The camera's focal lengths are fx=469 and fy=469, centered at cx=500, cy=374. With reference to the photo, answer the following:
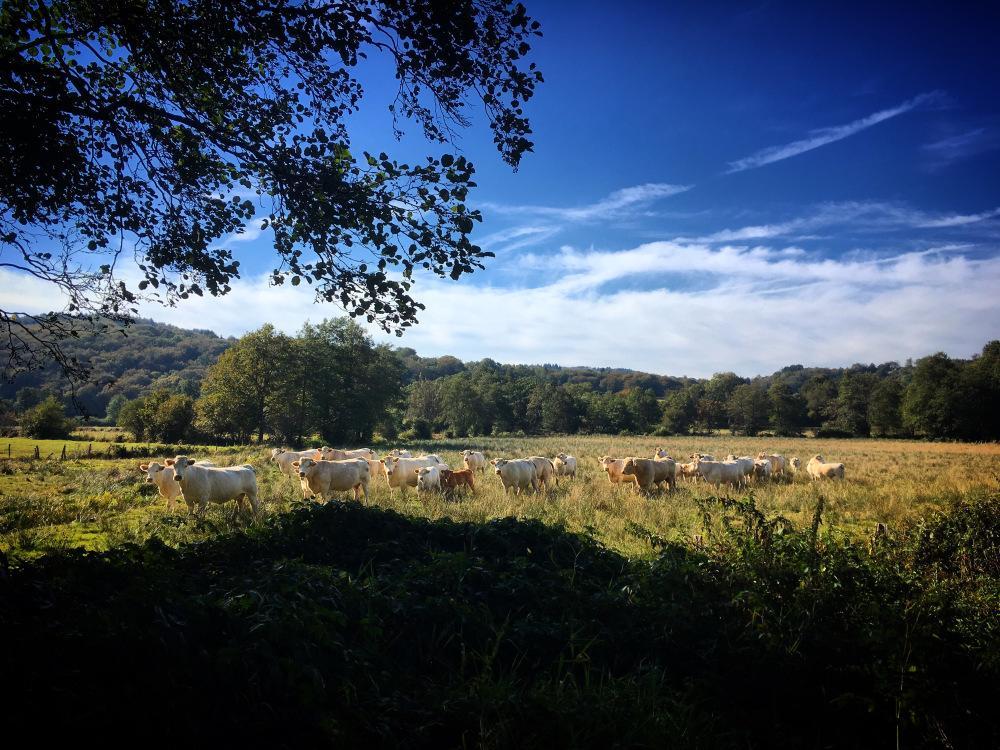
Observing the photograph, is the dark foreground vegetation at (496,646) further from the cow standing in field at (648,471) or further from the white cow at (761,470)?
the white cow at (761,470)

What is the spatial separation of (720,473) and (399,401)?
39841 millimetres

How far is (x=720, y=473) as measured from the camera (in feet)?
62.0

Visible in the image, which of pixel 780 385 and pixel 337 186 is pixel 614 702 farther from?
pixel 780 385

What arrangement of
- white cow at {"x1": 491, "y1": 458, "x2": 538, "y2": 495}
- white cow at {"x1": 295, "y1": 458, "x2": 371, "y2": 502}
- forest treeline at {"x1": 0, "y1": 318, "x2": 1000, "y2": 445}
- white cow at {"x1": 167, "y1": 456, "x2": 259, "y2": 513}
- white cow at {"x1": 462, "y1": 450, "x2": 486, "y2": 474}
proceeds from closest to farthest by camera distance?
white cow at {"x1": 167, "y1": 456, "x2": 259, "y2": 513} < white cow at {"x1": 295, "y1": 458, "x2": 371, "y2": 502} < white cow at {"x1": 491, "y1": 458, "x2": 538, "y2": 495} < white cow at {"x1": 462, "y1": 450, "x2": 486, "y2": 474} < forest treeline at {"x1": 0, "y1": 318, "x2": 1000, "y2": 445}

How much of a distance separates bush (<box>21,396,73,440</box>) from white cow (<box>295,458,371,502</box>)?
40.9m

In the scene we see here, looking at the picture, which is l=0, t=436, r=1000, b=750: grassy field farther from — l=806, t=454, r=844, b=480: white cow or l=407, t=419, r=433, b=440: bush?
l=407, t=419, r=433, b=440: bush

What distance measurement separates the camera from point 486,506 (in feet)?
45.4

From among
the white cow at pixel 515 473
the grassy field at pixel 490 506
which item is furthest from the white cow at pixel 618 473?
the white cow at pixel 515 473

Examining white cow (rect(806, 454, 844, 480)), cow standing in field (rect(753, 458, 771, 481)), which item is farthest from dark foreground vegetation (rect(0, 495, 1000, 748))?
white cow (rect(806, 454, 844, 480))

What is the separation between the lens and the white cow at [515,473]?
1720cm

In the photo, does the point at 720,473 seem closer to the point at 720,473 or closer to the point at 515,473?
the point at 720,473

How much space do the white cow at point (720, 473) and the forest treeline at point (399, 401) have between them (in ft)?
62.5

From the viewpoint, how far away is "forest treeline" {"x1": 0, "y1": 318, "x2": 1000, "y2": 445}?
44.3 m

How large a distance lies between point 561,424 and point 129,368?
268ft
